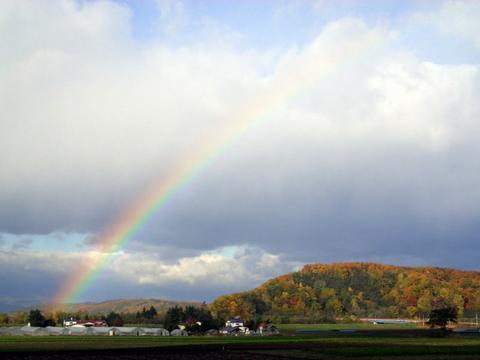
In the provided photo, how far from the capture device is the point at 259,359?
268 ft

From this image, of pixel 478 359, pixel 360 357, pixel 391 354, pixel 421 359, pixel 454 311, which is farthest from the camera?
pixel 454 311

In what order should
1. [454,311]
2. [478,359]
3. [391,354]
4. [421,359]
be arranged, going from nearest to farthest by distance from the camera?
[478,359] < [421,359] < [391,354] < [454,311]

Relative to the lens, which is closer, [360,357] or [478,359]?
[478,359]

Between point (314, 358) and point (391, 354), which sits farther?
point (391, 354)

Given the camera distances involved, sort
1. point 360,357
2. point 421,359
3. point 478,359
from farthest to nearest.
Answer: point 360,357 < point 421,359 < point 478,359

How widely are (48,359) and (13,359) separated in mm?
4330

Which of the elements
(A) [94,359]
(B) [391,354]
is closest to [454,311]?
(B) [391,354]

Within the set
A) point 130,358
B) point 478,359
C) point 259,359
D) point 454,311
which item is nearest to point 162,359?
point 130,358

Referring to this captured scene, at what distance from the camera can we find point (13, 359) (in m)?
78.6

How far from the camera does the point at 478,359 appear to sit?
71062 mm

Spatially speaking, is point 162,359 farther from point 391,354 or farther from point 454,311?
point 454,311

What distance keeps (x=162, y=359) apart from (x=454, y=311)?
144978 mm

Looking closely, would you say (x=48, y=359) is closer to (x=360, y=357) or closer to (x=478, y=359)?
(x=360, y=357)

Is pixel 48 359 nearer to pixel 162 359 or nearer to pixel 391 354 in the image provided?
pixel 162 359
